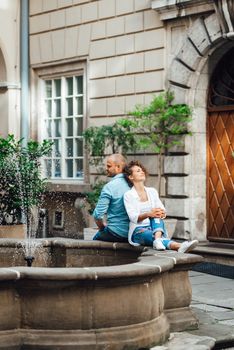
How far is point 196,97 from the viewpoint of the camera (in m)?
15.9

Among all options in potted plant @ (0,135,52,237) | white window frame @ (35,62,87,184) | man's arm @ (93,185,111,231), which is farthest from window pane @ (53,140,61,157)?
man's arm @ (93,185,111,231)

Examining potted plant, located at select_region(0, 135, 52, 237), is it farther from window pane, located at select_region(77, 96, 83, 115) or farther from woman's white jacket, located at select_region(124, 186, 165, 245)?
woman's white jacket, located at select_region(124, 186, 165, 245)

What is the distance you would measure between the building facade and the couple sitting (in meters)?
5.25

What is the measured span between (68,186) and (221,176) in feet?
12.7

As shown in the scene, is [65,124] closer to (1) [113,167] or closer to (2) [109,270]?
(1) [113,167]

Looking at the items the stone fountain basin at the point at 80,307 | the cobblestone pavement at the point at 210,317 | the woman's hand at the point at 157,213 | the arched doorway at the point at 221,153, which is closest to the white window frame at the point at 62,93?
the arched doorway at the point at 221,153

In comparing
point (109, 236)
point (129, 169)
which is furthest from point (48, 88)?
point (109, 236)

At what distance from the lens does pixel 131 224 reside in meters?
9.95

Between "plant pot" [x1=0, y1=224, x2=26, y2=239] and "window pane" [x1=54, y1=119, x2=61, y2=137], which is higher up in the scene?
"window pane" [x1=54, y1=119, x2=61, y2=137]

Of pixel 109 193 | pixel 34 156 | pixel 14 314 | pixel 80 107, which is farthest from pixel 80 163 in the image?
pixel 14 314

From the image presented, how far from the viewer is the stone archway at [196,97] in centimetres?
1566

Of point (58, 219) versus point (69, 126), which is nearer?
point (58, 219)

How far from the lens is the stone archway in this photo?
1566cm

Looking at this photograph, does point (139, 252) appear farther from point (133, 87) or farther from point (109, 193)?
point (133, 87)
